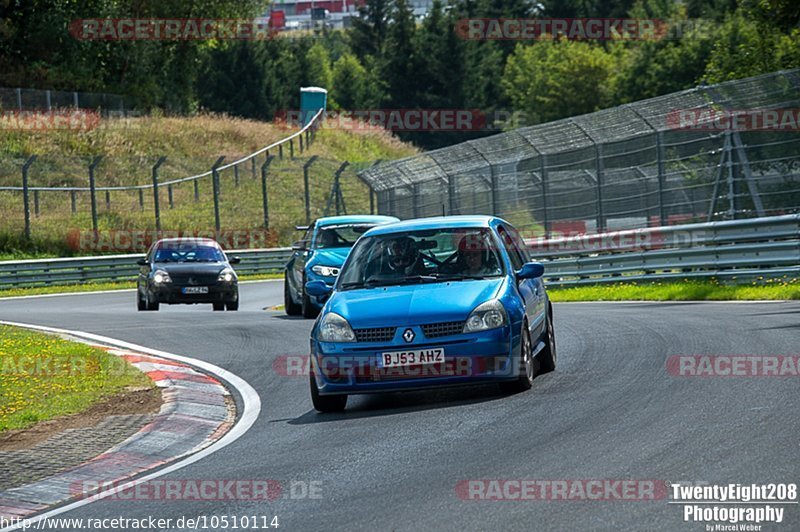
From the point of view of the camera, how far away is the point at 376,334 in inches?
409

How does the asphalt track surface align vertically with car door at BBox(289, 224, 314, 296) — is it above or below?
below

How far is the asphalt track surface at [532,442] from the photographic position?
6652 millimetres

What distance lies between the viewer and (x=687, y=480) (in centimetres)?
683

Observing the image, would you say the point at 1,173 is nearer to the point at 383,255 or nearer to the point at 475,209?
the point at 475,209

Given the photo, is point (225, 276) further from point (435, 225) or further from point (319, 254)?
point (435, 225)

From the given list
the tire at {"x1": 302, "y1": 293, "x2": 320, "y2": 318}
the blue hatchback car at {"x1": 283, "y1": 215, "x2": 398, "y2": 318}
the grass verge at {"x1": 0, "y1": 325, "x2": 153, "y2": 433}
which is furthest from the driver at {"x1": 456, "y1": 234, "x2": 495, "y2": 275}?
the tire at {"x1": 302, "y1": 293, "x2": 320, "y2": 318}

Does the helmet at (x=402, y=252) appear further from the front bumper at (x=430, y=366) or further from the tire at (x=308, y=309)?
the tire at (x=308, y=309)

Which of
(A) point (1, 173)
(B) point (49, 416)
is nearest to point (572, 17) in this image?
(A) point (1, 173)

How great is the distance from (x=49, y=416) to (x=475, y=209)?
2302 cm
